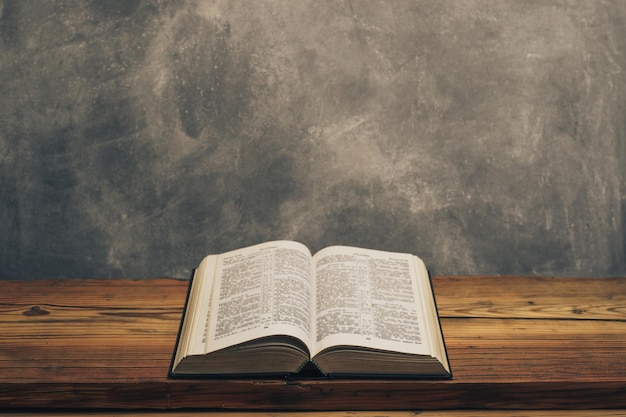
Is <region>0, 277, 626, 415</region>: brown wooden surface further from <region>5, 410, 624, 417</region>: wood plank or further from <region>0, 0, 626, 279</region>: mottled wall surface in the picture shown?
<region>0, 0, 626, 279</region>: mottled wall surface

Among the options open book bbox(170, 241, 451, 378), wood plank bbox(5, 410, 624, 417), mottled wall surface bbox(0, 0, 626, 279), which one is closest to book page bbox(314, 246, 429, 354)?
open book bbox(170, 241, 451, 378)

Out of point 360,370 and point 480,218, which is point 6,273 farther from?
point 480,218

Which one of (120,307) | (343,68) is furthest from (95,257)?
(343,68)

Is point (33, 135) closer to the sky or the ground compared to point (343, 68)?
closer to the ground

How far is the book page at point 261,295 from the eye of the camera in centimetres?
121

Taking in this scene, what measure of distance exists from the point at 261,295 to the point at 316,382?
7.2 inches

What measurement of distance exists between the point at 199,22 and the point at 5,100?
1.59 ft

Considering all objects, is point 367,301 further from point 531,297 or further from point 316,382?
point 531,297

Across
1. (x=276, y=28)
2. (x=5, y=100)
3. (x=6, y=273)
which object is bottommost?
(x=6, y=273)

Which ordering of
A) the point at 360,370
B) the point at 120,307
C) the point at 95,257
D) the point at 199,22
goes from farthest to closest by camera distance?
1. the point at 95,257
2. the point at 199,22
3. the point at 120,307
4. the point at 360,370

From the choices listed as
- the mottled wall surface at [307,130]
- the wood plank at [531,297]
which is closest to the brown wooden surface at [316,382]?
the wood plank at [531,297]

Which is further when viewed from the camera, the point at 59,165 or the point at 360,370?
the point at 59,165

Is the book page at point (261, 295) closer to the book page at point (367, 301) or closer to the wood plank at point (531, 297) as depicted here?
the book page at point (367, 301)

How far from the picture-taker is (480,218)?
5.81 ft
